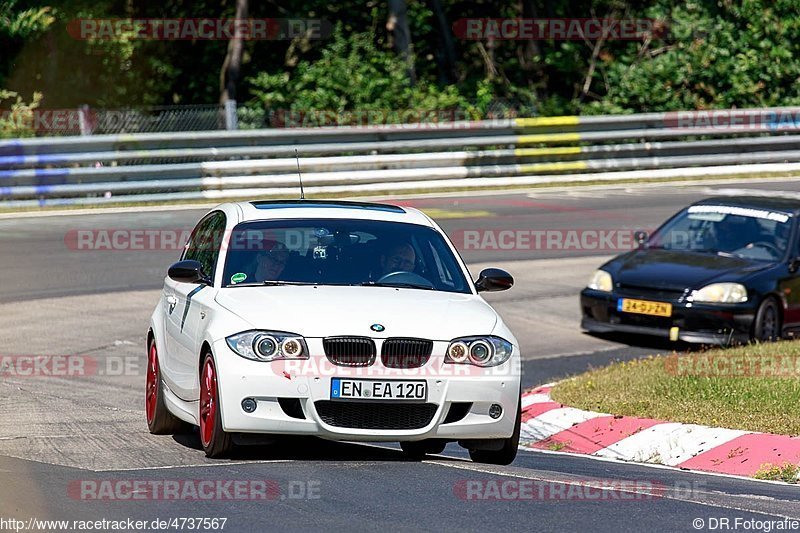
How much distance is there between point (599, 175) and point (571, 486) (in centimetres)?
2001

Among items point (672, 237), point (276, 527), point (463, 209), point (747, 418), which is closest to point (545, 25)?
point (463, 209)

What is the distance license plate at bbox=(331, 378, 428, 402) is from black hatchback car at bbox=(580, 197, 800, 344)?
7410 millimetres

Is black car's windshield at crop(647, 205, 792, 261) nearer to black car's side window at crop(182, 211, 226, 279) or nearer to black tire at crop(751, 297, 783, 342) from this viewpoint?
black tire at crop(751, 297, 783, 342)

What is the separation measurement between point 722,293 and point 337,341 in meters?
7.79

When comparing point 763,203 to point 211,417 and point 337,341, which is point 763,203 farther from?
point 211,417

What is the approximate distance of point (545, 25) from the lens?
33.9m

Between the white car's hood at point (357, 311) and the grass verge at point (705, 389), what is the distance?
2694mm

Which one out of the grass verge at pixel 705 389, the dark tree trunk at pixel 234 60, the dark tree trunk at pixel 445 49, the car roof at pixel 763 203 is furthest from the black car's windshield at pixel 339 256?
the dark tree trunk at pixel 445 49

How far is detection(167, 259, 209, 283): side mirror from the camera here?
9070mm

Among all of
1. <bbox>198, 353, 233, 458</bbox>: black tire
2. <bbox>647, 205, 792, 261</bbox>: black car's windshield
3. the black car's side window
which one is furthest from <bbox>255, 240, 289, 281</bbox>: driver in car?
<bbox>647, 205, 792, 261</bbox>: black car's windshield

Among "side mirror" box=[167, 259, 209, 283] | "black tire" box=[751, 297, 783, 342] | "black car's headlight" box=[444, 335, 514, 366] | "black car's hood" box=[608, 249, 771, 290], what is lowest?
"black tire" box=[751, 297, 783, 342]

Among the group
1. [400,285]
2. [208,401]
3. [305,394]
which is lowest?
[208,401]

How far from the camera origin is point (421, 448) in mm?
9055

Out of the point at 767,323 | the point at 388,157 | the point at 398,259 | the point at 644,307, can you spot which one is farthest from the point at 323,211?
the point at 388,157
